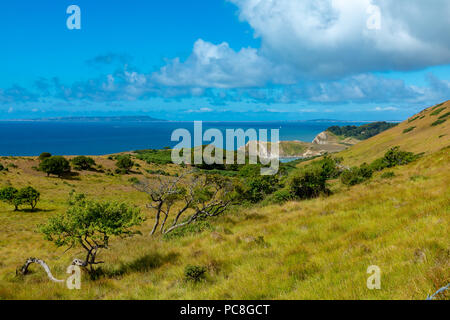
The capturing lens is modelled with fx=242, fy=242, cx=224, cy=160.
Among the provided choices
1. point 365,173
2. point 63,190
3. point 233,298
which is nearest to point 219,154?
point 63,190

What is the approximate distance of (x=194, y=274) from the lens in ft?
22.2

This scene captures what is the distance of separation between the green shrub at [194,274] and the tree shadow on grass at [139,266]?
2.07 m

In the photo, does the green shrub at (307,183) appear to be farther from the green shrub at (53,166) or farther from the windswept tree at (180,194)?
the green shrub at (53,166)

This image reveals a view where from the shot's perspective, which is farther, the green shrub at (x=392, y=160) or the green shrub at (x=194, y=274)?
the green shrub at (x=392, y=160)

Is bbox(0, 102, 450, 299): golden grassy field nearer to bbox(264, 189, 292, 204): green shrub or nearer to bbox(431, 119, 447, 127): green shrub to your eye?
bbox(264, 189, 292, 204): green shrub

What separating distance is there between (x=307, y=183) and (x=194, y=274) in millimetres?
15946

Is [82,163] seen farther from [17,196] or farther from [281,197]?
[281,197]

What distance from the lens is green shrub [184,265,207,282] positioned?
22.1ft

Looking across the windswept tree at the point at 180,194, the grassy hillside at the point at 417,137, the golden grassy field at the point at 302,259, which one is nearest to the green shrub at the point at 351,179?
the golden grassy field at the point at 302,259

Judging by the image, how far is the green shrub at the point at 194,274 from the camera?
6.73 m

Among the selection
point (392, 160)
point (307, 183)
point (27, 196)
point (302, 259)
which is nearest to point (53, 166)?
point (27, 196)

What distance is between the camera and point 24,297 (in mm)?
6594
